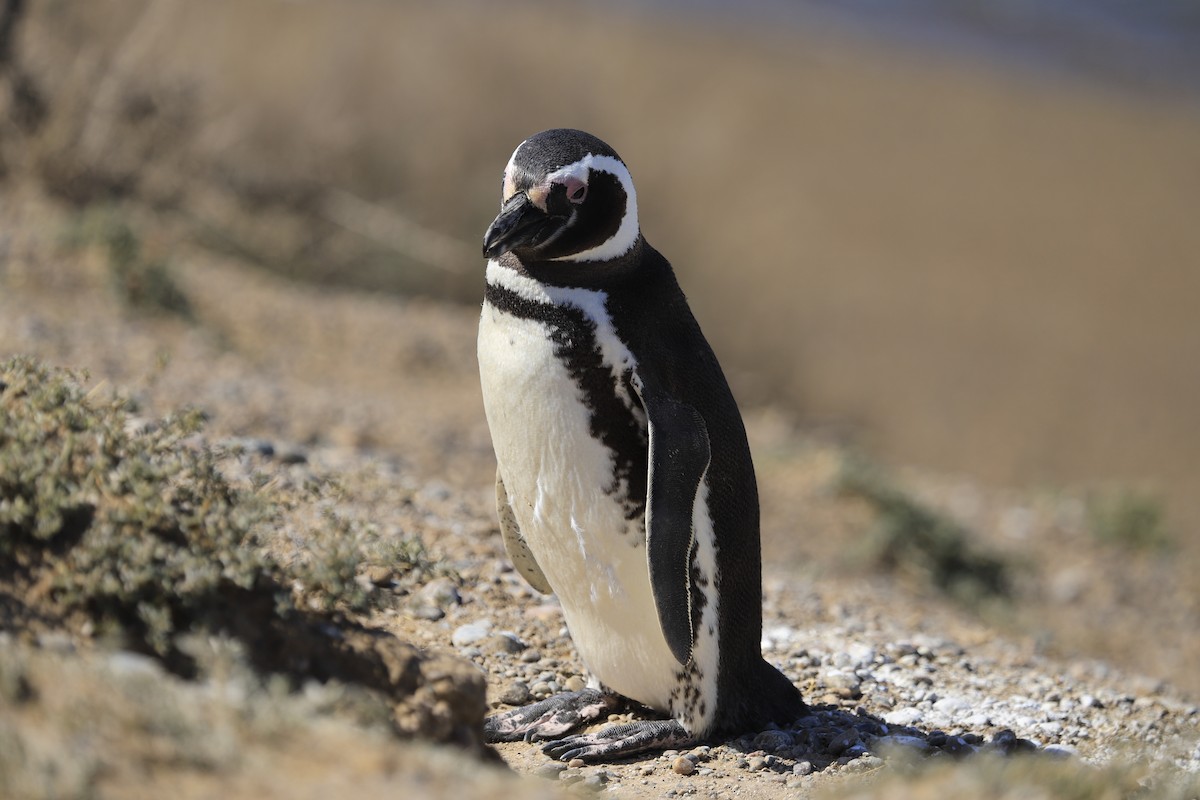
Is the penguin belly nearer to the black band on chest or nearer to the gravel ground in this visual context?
the black band on chest

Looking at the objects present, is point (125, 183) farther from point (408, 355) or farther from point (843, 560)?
point (843, 560)

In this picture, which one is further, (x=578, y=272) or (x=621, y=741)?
(x=621, y=741)

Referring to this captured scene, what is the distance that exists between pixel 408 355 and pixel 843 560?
3.36 metres

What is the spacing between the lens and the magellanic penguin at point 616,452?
3432 mm

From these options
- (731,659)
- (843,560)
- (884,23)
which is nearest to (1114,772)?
(731,659)

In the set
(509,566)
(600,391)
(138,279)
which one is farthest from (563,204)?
(138,279)

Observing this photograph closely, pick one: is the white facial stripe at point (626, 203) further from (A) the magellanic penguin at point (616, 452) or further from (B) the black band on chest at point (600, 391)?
(B) the black band on chest at point (600, 391)

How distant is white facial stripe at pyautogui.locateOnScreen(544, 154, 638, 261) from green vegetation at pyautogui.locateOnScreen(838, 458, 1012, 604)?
14.8ft

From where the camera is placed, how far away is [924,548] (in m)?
7.93

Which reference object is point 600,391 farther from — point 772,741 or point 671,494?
point 772,741

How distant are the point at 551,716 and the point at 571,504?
652 mm

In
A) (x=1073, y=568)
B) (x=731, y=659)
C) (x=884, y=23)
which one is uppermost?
(x=884, y=23)

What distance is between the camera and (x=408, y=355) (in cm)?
934

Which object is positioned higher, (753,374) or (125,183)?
(125,183)
